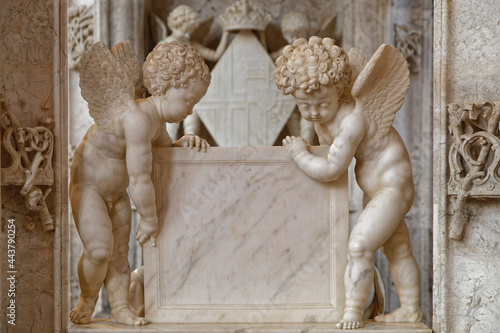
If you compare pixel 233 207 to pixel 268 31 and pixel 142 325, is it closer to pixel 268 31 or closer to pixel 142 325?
pixel 142 325

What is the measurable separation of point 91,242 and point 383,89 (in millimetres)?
1558

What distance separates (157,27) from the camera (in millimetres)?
7074

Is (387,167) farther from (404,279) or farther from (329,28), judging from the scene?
(329,28)

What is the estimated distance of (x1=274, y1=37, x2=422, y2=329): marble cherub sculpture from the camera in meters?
3.73

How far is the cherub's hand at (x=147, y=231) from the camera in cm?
380

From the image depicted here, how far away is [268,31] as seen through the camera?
283 inches

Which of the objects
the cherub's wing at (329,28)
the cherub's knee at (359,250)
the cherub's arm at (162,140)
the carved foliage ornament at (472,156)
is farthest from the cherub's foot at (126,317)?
the cherub's wing at (329,28)

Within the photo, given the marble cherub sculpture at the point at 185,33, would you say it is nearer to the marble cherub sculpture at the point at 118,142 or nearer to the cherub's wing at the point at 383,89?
the marble cherub sculpture at the point at 118,142

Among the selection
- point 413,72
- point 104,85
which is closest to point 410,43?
point 413,72

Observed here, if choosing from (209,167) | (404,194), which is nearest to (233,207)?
(209,167)

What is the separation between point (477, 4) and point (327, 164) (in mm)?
1019

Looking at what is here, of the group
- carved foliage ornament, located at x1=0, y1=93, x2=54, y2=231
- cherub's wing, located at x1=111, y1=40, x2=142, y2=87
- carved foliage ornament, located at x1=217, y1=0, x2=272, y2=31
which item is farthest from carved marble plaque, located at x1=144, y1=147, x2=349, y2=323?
carved foliage ornament, located at x1=217, y1=0, x2=272, y2=31

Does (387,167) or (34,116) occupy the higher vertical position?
(34,116)

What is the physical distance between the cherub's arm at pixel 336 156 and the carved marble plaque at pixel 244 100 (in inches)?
120
